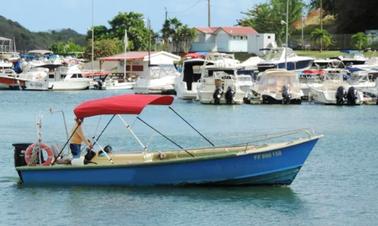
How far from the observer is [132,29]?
14138cm

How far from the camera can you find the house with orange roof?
127812 mm

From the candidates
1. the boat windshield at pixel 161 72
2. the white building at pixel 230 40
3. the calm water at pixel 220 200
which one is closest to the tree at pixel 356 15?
the white building at pixel 230 40

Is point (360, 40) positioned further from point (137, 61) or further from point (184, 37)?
point (184, 37)

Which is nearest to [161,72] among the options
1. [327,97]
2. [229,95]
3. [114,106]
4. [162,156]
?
[229,95]

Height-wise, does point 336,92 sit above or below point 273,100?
above

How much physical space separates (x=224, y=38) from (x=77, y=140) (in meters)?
103

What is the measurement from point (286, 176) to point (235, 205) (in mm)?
2116

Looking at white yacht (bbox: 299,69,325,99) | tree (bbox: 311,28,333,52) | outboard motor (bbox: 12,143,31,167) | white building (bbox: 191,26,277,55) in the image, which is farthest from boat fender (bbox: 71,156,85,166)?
white building (bbox: 191,26,277,55)

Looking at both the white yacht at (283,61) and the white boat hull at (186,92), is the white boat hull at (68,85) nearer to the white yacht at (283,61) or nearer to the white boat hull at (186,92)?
the white yacht at (283,61)

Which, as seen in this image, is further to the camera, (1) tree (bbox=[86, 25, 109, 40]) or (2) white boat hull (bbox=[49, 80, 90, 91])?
(1) tree (bbox=[86, 25, 109, 40])

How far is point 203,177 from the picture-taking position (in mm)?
26672

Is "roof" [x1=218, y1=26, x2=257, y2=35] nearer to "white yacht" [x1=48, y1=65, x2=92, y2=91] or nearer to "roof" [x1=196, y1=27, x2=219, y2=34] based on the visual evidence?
"roof" [x1=196, y1=27, x2=219, y2=34]

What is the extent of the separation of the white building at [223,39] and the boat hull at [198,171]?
10072 cm

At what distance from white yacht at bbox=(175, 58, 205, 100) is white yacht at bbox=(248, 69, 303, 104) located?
20.7 feet
